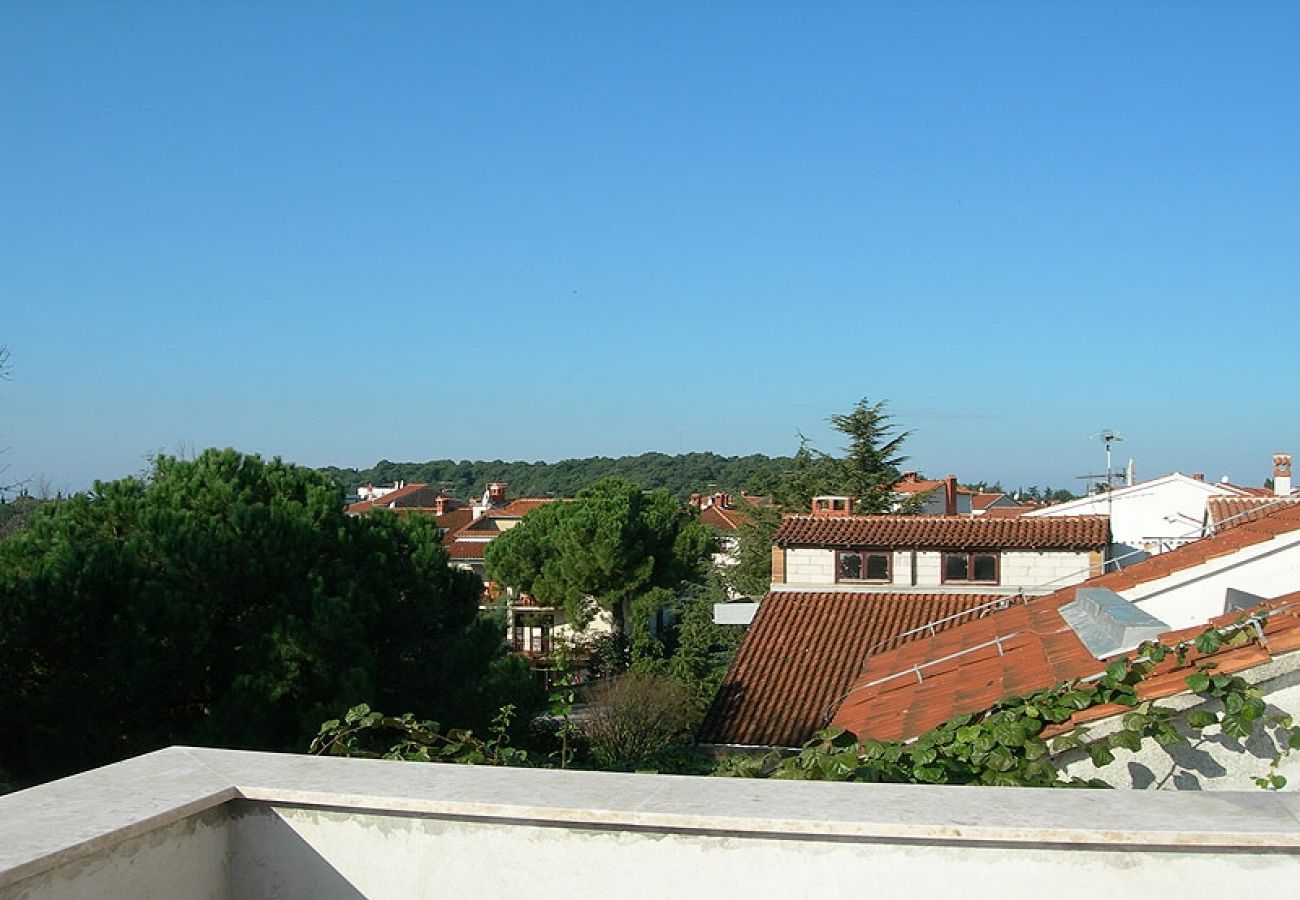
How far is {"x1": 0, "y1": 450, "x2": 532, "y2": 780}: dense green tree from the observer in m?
12.1

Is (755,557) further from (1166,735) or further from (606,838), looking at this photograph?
(606,838)

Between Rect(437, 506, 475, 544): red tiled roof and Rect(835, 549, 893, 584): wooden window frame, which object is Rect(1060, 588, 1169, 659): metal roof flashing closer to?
Rect(835, 549, 893, 584): wooden window frame

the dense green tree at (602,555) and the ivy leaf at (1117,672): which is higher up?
the ivy leaf at (1117,672)

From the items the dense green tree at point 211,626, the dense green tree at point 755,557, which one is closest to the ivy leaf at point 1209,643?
the dense green tree at point 211,626

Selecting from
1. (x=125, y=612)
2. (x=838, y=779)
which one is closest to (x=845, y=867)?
(x=838, y=779)

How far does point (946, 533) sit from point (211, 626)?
14.5m

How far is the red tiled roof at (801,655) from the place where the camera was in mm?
16484

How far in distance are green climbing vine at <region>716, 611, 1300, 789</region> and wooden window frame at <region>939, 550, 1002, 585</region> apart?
1906 cm

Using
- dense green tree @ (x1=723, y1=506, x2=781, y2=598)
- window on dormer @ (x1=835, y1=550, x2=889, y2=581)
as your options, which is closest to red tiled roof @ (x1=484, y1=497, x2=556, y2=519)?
dense green tree @ (x1=723, y1=506, x2=781, y2=598)

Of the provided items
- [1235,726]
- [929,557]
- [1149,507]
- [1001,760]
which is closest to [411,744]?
[1001,760]

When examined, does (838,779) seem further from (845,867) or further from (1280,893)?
(1280,893)

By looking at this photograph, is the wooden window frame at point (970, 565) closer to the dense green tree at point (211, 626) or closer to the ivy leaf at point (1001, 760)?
the dense green tree at point (211, 626)

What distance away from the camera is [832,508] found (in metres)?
29.5

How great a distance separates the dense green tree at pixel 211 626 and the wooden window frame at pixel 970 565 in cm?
1034
